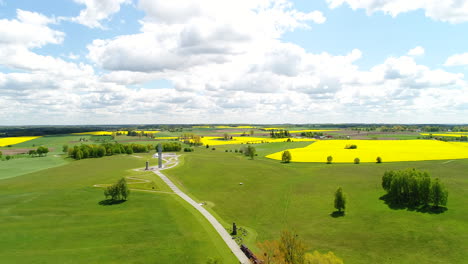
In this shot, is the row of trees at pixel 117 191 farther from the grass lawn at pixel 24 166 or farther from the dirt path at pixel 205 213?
the grass lawn at pixel 24 166

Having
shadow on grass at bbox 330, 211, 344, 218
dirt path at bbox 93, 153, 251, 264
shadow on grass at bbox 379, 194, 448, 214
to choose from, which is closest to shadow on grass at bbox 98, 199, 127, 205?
dirt path at bbox 93, 153, 251, 264

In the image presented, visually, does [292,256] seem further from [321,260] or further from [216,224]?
[216,224]

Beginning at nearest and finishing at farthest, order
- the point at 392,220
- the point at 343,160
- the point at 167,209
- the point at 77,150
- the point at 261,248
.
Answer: the point at 261,248
the point at 392,220
the point at 167,209
the point at 343,160
the point at 77,150

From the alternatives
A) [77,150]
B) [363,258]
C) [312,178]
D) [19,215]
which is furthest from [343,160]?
[77,150]

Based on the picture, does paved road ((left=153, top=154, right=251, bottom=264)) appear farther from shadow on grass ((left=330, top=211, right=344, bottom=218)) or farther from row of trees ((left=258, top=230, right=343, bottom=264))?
shadow on grass ((left=330, top=211, right=344, bottom=218))

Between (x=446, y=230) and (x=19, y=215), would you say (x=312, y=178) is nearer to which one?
(x=446, y=230)

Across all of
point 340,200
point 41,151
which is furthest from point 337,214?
point 41,151

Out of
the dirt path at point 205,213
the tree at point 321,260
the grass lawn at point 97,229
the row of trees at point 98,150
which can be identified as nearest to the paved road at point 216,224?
the dirt path at point 205,213
